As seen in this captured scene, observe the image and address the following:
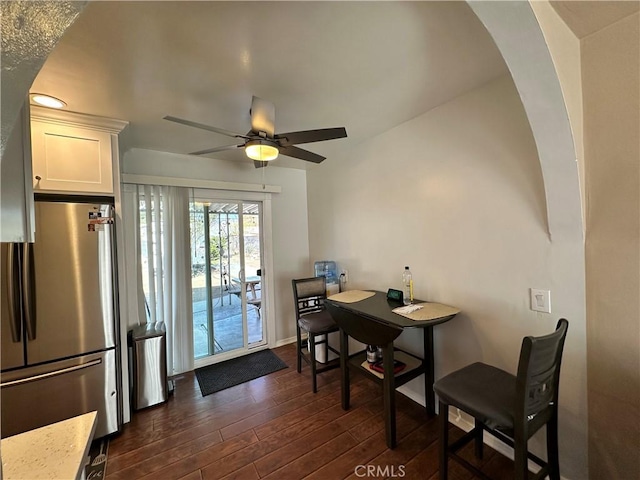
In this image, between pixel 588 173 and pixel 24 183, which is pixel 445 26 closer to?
pixel 588 173

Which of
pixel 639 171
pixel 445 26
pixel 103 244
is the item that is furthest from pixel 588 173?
pixel 103 244

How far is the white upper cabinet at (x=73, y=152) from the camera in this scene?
1.82 metres

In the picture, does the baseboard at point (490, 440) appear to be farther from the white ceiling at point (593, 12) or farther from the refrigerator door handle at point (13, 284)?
the refrigerator door handle at point (13, 284)

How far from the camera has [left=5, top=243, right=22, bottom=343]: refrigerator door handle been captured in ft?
5.30

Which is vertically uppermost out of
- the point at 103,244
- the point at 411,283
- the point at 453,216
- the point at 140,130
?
the point at 140,130

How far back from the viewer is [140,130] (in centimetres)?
227

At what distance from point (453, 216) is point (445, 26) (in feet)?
3.97

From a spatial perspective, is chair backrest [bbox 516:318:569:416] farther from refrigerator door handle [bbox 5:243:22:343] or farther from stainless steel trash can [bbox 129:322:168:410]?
refrigerator door handle [bbox 5:243:22:343]

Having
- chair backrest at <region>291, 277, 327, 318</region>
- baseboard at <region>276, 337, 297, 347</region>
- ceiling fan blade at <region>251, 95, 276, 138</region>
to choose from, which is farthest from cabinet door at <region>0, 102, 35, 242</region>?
baseboard at <region>276, 337, 297, 347</region>

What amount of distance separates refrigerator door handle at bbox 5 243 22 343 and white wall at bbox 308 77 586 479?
2.75m

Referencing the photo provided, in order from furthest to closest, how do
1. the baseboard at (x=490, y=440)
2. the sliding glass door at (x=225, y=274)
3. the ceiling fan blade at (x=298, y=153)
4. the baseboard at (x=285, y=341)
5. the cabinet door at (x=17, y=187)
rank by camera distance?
the baseboard at (x=285, y=341) < the sliding glass door at (x=225, y=274) < the ceiling fan blade at (x=298, y=153) < the baseboard at (x=490, y=440) < the cabinet door at (x=17, y=187)

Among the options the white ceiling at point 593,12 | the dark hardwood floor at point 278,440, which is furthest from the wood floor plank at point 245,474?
the white ceiling at point 593,12

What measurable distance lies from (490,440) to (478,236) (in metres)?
1.42

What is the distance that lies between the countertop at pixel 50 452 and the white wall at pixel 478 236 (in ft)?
7.05
